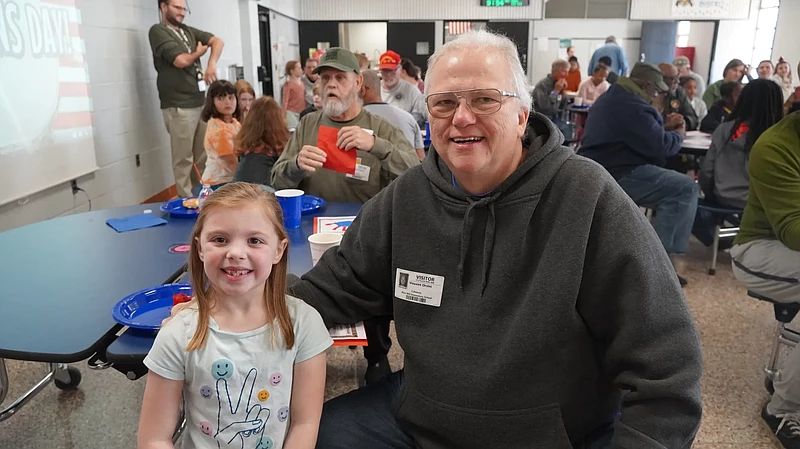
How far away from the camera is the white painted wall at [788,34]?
10.8 meters

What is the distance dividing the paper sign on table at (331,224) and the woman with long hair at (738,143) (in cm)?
267

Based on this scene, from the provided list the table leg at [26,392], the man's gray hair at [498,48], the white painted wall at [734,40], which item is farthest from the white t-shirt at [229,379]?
the white painted wall at [734,40]

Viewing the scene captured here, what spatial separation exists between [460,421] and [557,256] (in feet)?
1.37

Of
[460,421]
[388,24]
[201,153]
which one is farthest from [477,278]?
[388,24]

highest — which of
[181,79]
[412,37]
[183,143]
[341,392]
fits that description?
[412,37]

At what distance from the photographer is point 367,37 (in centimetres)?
1392

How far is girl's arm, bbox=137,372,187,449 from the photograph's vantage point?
3.81ft

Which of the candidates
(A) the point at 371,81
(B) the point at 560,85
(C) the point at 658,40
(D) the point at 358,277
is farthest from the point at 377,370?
(C) the point at 658,40

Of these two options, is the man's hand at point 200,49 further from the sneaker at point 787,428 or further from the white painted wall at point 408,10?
the white painted wall at point 408,10

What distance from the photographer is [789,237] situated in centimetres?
220

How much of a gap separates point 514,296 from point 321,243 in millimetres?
629

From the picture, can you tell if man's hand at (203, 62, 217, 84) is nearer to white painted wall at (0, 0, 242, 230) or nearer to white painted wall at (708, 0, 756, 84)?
white painted wall at (0, 0, 242, 230)

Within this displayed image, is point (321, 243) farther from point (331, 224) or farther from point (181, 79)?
point (181, 79)

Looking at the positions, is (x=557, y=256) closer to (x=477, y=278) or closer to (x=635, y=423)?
(x=477, y=278)
